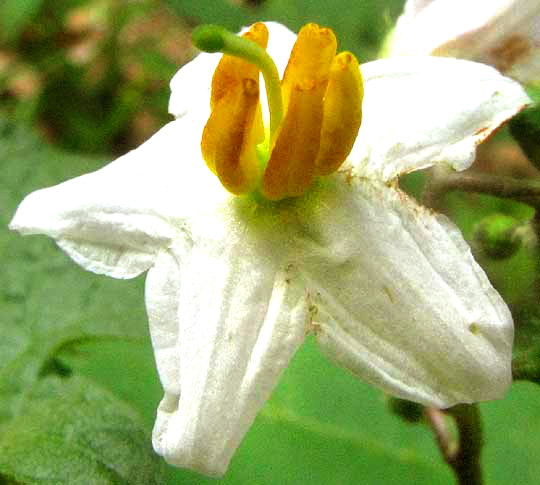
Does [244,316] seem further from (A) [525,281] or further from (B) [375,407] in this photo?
(A) [525,281]

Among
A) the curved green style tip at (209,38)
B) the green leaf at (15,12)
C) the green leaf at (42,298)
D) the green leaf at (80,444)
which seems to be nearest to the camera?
the curved green style tip at (209,38)

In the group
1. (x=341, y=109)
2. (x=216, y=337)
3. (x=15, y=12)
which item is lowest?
(x=15, y=12)

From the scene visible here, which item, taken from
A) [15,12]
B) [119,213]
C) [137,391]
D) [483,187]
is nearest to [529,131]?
[483,187]

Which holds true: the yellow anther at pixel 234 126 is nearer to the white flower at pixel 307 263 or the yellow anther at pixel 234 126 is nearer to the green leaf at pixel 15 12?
the white flower at pixel 307 263

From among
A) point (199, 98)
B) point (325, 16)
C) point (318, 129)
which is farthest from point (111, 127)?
point (318, 129)

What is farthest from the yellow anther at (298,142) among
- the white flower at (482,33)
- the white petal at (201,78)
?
the white flower at (482,33)

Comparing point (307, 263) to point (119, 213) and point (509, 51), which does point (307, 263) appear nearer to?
point (119, 213)

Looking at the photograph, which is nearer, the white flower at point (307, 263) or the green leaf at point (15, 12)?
the white flower at point (307, 263)
